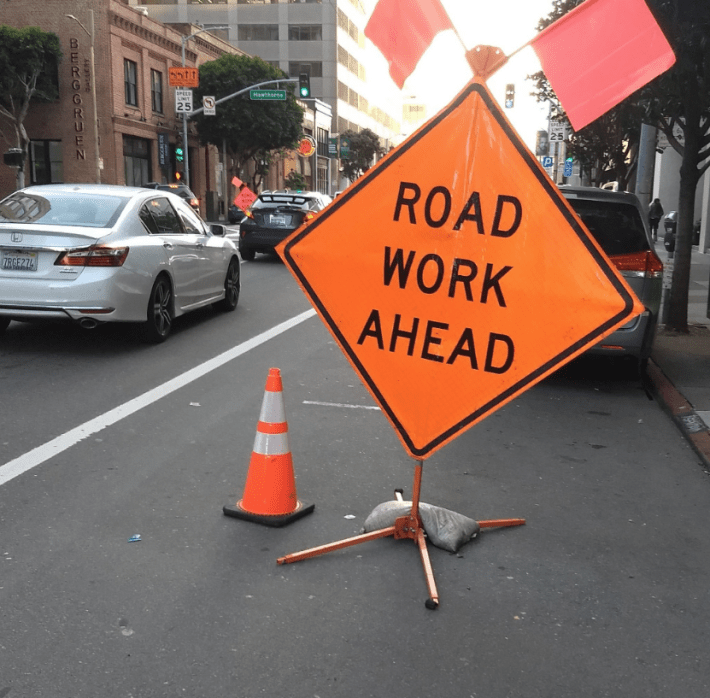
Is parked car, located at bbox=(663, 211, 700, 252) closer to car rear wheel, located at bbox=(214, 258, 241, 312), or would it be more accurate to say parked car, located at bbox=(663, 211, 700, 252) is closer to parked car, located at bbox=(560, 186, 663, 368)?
parked car, located at bbox=(560, 186, 663, 368)

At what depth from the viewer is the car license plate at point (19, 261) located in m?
8.63

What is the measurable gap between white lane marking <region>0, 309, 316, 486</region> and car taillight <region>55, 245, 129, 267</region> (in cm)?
136

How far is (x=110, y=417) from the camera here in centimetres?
660

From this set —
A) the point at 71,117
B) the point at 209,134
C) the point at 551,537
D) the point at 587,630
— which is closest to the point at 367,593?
the point at 587,630

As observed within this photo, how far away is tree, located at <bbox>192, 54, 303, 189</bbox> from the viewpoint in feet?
167

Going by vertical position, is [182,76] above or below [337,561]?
above

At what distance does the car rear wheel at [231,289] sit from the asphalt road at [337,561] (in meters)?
4.79

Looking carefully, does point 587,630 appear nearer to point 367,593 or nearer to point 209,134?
point 367,593

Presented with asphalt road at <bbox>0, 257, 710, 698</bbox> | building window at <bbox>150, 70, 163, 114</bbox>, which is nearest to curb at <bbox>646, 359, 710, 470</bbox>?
asphalt road at <bbox>0, 257, 710, 698</bbox>

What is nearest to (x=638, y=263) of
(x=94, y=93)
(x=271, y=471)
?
(x=271, y=471)

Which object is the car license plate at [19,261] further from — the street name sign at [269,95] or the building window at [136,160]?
the building window at [136,160]

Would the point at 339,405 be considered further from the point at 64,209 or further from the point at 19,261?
the point at 64,209

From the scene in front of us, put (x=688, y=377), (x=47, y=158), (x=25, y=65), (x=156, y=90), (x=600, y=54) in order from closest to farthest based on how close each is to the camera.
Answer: (x=600, y=54) → (x=688, y=377) → (x=25, y=65) → (x=47, y=158) → (x=156, y=90)

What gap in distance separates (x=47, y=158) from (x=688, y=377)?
38.7 m
